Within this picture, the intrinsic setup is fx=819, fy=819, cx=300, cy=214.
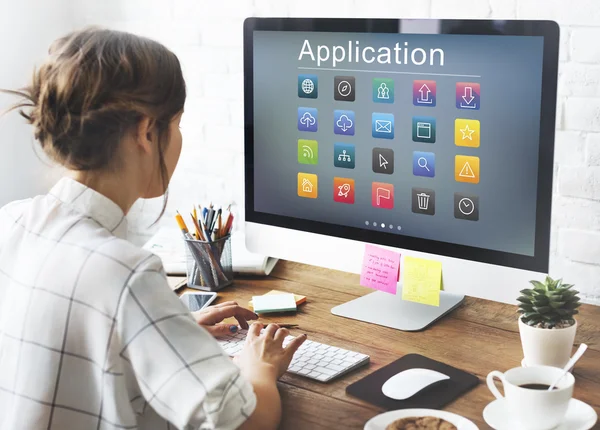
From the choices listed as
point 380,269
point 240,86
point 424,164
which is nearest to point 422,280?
point 380,269

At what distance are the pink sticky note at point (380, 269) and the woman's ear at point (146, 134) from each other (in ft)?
1.66

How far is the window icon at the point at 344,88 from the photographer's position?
4.76 feet

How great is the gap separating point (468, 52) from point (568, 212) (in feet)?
1.83

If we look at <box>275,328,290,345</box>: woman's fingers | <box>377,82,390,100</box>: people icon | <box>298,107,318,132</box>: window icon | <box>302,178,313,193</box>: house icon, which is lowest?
<box>275,328,290,345</box>: woman's fingers

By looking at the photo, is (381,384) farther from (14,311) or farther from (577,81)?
(577,81)

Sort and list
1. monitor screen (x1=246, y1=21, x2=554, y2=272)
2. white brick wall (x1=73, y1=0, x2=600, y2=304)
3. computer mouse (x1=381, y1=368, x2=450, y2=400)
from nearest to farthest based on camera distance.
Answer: computer mouse (x1=381, y1=368, x2=450, y2=400)
monitor screen (x1=246, y1=21, x2=554, y2=272)
white brick wall (x1=73, y1=0, x2=600, y2=304)

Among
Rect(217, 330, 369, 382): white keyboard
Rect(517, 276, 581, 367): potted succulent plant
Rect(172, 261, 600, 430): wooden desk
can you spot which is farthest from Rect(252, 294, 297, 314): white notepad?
Rect(517, 276, 581, 367): potted succulent plant

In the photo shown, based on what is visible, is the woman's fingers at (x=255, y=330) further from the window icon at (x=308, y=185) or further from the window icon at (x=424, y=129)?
the window icon at (x=424, y=129)

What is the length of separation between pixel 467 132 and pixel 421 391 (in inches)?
16.8

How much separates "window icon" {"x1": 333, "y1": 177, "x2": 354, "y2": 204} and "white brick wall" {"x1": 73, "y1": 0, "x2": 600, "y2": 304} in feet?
1.60

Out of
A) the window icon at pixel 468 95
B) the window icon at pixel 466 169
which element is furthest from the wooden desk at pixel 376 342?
the window icon at pixel 468 95

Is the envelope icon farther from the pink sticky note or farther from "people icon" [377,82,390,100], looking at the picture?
the pink sticky note

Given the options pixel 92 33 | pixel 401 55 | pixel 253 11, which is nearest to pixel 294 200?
pixel 401 55

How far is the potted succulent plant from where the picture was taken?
1239 mm
